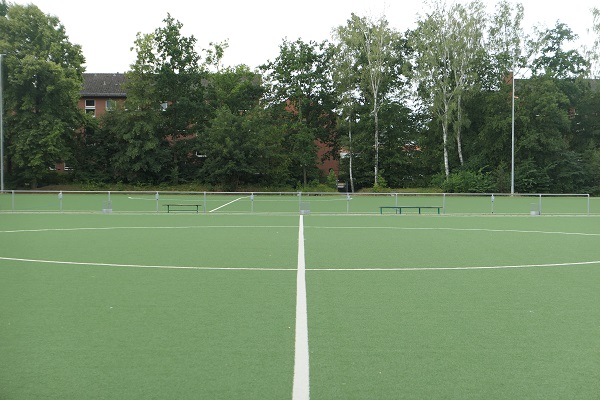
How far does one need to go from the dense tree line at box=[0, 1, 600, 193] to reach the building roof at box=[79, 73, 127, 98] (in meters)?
17.9

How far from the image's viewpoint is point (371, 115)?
57.9 m

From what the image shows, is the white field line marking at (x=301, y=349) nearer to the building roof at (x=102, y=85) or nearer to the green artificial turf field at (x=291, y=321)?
the green artificial turf field at (x=291, y=321)

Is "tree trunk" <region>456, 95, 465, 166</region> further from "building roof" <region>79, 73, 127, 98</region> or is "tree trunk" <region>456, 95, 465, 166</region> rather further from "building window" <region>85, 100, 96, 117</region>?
"building window" <region>85, 100, 96, 117</region>

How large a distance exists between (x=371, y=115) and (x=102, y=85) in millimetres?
36308

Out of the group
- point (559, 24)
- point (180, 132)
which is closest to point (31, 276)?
point (180, 132)

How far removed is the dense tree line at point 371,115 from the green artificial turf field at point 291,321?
131 feet

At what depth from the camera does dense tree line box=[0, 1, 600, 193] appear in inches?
2133

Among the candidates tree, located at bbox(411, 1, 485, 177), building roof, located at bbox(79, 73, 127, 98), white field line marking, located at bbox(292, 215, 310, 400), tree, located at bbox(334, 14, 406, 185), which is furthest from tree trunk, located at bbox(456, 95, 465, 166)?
white field line marking, located at bbox(292, 215, 310, 400)

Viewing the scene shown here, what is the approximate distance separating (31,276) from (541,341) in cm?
806

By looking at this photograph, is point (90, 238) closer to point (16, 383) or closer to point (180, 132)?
point (16, 383)

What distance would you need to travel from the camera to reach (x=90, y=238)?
17516 millimetres

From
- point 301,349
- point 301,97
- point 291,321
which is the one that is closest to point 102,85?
point 301,97

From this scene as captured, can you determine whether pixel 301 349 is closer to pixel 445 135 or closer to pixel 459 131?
pixel 445 135

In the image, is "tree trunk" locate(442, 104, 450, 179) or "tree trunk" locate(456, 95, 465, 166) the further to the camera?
"tree trunk" locate(442, 104, 450, 179)
